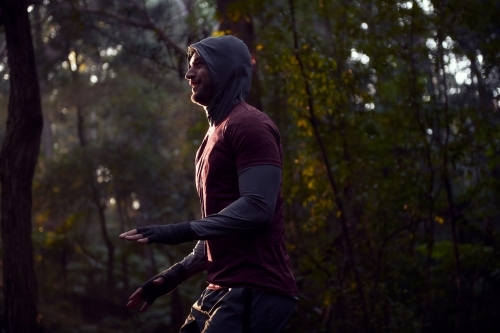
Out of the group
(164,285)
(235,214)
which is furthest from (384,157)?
(235,214)

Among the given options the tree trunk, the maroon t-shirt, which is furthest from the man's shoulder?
the tree trunk

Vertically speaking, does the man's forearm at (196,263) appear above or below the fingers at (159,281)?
above

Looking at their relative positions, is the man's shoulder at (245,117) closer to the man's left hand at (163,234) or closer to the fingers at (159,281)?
the man's left hand at (163,234)

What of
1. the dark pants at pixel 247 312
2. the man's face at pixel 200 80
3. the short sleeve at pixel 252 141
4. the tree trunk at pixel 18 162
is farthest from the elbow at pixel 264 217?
the tree trunk at pixel 18 162

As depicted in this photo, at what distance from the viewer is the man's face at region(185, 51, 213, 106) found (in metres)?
3.01

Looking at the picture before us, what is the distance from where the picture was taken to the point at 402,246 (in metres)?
7.38

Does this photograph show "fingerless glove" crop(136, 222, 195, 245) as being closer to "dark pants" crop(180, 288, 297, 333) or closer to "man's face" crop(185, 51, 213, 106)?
"dark pants" crop(180, 288, 297, 333)

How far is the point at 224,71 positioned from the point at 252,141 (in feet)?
1.58

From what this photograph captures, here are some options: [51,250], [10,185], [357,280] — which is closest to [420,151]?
[357,280]

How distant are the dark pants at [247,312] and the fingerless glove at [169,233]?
1.18 ft

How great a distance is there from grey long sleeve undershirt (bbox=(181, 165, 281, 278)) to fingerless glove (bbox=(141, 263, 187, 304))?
689mm

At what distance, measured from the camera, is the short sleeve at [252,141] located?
264cm

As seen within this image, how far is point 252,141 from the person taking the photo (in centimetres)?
266

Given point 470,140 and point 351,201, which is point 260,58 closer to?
point 351,201
